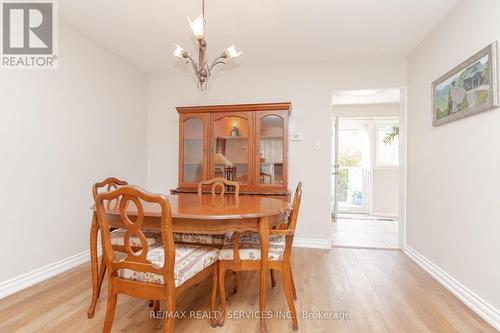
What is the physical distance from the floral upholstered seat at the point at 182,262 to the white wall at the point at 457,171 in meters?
1.82

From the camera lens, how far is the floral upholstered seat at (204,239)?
1893 mm

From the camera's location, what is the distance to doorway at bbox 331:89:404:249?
5.30 metres

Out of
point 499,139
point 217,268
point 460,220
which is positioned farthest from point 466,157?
point 217,268

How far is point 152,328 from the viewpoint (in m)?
1.63

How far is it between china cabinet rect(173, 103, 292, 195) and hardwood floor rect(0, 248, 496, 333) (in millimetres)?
1123

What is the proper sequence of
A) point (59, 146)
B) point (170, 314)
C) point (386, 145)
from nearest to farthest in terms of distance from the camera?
1. point (170, 314)
2. point (59, 146)
3. point (386, 145)

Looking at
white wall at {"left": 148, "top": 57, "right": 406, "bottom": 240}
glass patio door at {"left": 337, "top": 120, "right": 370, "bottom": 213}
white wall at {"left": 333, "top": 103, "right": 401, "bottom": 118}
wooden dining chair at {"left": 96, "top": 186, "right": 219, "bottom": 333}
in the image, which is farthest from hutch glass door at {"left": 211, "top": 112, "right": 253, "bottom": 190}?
glass patio door at {"left": 337, "top": 120, "right": 370, "bottom": 213}

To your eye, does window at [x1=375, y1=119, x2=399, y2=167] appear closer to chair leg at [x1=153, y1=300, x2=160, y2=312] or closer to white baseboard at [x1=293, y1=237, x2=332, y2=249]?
white baseboard at [x1=293, y1=237, x2=332, y2=249]

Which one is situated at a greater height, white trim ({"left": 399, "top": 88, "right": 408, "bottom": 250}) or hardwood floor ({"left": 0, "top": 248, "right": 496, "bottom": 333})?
white trim ({"left": 399, "top": 88, "right": 408, "bottom": 250})

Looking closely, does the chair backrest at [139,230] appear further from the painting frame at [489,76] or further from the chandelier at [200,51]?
the painting frame at [489,76]

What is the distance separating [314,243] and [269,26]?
8.34 ft

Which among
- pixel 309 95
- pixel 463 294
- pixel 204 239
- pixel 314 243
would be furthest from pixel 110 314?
pixel 309 95

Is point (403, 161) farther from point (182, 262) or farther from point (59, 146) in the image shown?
point (59, 146)

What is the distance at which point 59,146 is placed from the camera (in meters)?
2.51
